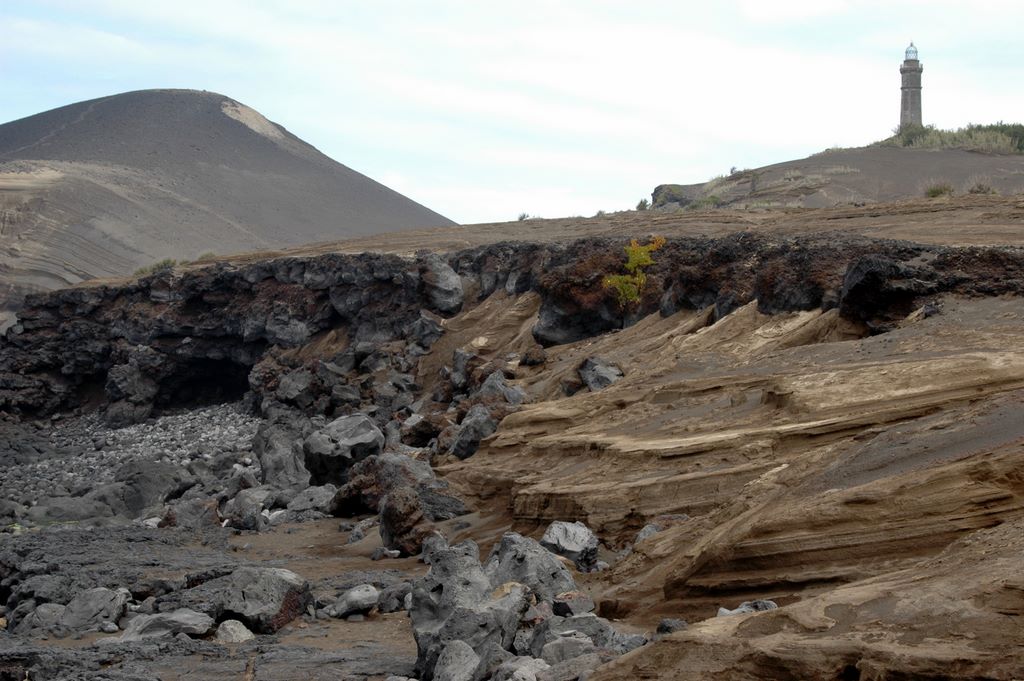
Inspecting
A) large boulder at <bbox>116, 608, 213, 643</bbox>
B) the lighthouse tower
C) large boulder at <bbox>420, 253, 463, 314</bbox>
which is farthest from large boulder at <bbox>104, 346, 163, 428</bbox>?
the lighthouse tower

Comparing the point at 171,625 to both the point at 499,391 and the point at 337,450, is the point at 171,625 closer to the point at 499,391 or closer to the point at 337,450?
the point at 337,450

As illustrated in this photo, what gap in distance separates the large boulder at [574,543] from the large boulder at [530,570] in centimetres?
101

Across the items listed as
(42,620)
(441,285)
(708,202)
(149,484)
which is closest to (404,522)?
(42,620)

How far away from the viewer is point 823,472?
30.8ft

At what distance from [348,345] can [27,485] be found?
1068 cm

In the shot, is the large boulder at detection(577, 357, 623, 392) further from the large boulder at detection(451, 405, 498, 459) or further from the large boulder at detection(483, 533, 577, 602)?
the large boulder at detection(483, 533, 577, 602)

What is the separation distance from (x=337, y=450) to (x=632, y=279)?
301 inches

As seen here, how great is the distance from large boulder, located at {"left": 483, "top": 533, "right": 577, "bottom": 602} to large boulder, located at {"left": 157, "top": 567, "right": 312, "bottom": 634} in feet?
7.28

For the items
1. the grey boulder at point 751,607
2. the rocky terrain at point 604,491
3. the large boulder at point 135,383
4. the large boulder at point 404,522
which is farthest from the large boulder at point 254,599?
the large boulder at point 135,383

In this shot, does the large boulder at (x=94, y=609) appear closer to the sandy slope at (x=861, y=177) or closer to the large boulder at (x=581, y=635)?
the large boulder at (x=581, y=635)

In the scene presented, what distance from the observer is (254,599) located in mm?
11844

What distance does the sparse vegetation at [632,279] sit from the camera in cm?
2555

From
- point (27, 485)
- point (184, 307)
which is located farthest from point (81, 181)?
point (27, 485)

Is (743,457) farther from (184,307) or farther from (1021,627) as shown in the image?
(184,307)
